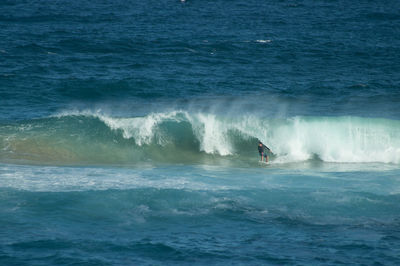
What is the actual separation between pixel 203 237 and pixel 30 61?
29.0 meters

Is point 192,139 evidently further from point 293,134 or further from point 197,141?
point 293,134

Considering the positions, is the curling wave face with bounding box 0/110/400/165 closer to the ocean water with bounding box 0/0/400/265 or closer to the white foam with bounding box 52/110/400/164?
→ the white foam with bounding box 52/110/400/164

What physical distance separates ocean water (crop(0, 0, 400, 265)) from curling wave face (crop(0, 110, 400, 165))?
4.0 inches

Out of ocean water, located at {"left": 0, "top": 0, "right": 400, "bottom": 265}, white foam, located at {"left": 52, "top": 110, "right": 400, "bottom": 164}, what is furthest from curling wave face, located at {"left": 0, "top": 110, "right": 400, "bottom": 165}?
ocean water, located at {"left": 0, "top": 0, "right": 400, "bottom": 265}

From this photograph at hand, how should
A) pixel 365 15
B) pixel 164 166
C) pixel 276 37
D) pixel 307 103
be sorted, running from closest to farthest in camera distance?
1. pixel 164 166
2. pixel 307 103
3. pixel 276 37
4. pixel 365 15

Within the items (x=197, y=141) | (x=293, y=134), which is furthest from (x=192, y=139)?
(x=293, y=134)

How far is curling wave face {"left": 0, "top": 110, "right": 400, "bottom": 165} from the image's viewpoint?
26844 millimetres

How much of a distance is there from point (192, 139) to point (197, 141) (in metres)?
0.30

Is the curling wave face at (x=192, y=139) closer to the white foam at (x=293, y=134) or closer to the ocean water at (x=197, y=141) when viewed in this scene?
the white foam at (x=293, y=134)

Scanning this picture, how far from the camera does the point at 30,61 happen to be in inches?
1630

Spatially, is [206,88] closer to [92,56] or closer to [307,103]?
[307,103]

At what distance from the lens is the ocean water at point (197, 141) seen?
52.3 feet

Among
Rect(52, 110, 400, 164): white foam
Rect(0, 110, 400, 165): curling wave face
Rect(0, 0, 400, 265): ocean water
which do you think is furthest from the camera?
Rect(52, 110, 400, 164): white foam

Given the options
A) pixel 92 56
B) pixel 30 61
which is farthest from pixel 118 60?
pixel 30 61
